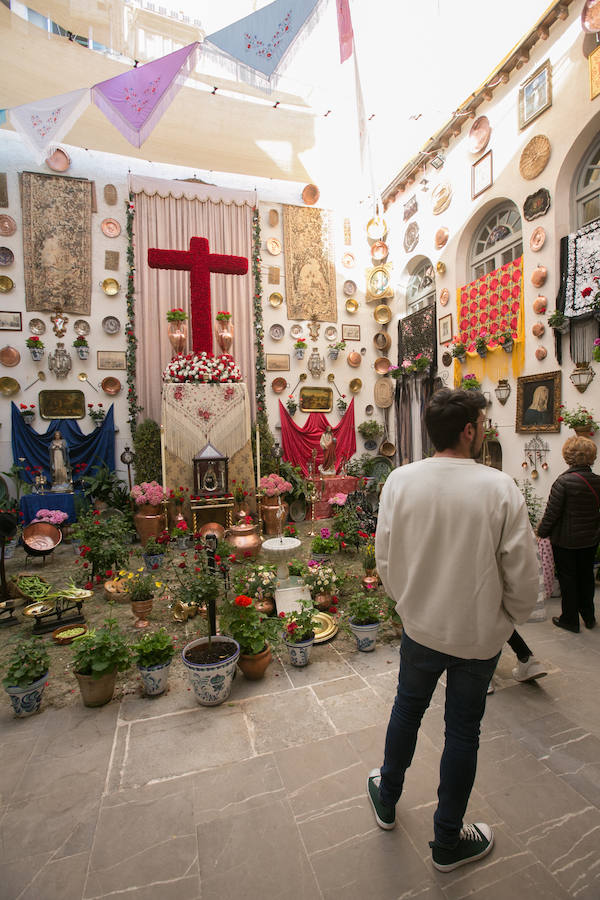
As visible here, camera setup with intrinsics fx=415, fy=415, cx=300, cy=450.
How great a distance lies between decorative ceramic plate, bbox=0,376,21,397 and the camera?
A: 8516 millimetres

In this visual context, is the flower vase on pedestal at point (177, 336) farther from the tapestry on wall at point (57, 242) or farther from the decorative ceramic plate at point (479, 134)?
the decorative ceramic plate at point (479, 134)

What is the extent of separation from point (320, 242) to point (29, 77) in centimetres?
633

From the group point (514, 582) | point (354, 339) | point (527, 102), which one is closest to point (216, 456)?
point (354, 339)

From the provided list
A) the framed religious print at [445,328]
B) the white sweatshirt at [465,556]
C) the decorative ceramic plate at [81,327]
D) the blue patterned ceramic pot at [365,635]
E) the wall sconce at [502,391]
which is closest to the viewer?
the white sweatshirt at [465,556]

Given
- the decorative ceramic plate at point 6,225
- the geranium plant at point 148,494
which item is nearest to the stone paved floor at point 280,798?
the geranium plant at point 148,494

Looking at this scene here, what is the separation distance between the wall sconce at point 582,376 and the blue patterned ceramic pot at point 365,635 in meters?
4.44

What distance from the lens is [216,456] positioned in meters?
7.25

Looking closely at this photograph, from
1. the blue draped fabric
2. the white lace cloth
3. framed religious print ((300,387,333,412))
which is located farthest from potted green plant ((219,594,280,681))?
framed religious print ((300,387,333,412))

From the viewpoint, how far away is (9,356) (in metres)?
8.55

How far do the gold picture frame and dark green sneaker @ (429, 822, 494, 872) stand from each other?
368 inches

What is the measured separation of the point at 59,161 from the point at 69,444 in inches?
238

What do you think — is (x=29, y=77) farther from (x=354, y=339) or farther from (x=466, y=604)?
(x=466, y=604)

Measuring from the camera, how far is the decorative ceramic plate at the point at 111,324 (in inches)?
362

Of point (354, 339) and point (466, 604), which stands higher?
point (354, 339)
